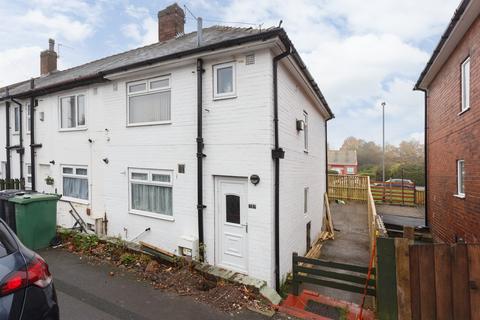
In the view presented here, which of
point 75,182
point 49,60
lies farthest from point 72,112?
point 49,60

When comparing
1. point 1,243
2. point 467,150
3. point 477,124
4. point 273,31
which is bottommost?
point 1,243

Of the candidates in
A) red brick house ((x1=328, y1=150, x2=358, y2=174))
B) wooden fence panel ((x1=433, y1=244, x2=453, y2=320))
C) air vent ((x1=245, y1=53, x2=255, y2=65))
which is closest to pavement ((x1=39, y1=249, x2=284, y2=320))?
wooden fence panel ((x1=433, y1=244, x2=453, y2=320))

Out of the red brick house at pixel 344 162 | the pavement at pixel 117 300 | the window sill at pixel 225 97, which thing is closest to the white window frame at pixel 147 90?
the window sill at pixel 225 97

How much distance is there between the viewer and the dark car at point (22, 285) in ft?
6.59

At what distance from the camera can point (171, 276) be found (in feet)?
16.6

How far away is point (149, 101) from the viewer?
23.9 ft

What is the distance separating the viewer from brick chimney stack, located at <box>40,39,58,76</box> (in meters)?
15.2

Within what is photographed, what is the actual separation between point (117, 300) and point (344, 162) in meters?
50.4

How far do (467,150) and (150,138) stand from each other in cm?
834

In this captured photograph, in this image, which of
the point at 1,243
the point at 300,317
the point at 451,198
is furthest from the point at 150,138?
the point at 451,198

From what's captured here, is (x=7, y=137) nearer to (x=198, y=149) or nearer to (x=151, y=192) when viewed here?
(x=151, y=192)

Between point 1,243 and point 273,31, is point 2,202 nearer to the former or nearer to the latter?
point 1,243

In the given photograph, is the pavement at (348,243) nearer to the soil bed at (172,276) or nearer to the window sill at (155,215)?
the soil bed at (172,276)

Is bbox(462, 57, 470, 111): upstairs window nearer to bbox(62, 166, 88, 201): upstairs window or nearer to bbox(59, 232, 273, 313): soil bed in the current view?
bbox(59, 232, 273, 313): soil bed
